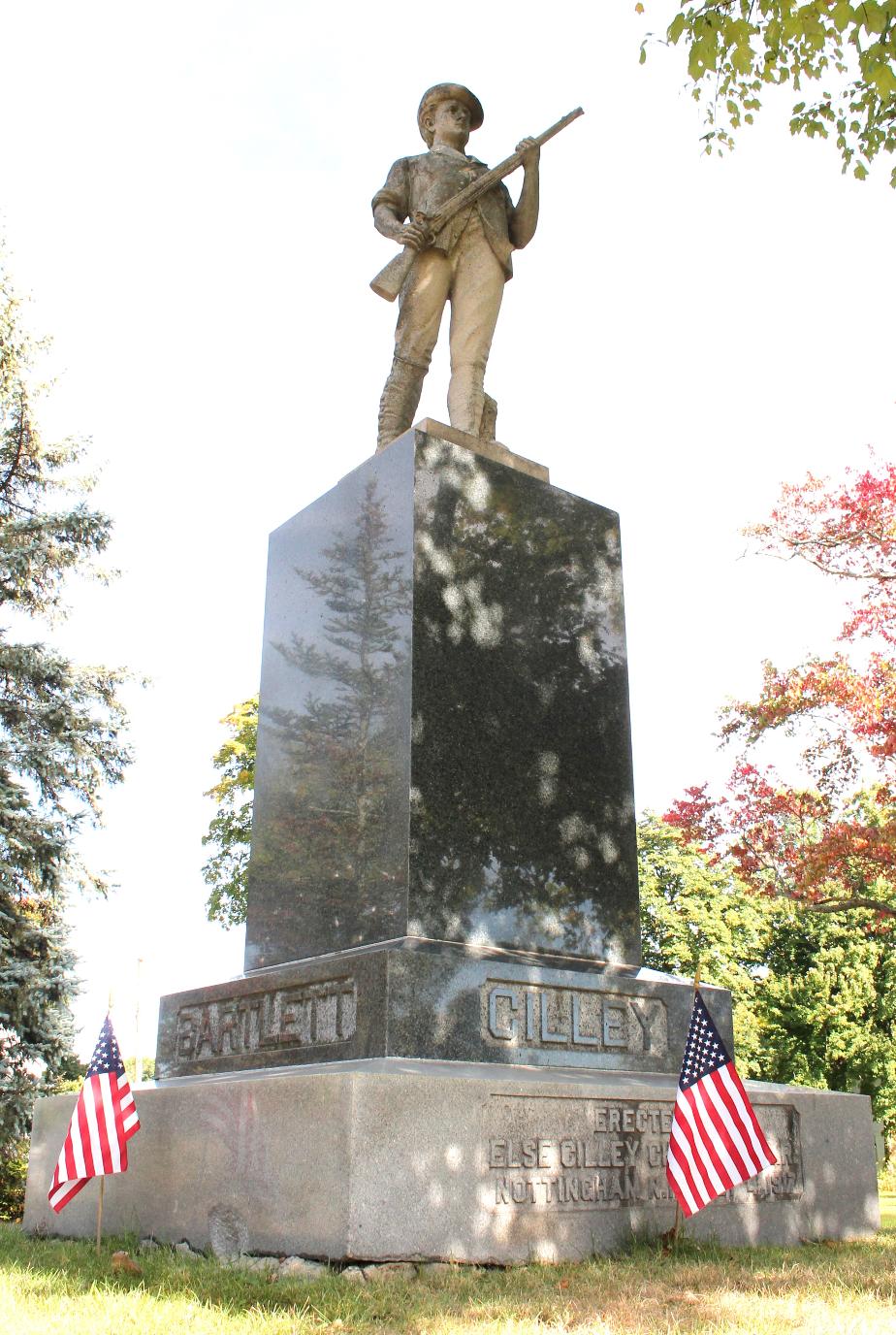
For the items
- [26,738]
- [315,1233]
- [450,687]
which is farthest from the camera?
[26,738]

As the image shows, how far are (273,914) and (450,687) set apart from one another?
5.71 ft

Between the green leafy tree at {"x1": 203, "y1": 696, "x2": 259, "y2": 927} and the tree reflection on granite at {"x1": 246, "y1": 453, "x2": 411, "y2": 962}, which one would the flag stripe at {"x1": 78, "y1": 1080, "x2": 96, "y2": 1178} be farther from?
the green leafy tree at {"x1": 203, "y1": 696, "x2": 259, "y2": 927}

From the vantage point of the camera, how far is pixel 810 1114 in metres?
6.64

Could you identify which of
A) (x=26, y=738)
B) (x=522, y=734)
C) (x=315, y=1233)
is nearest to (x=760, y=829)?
(x=26, y=738)

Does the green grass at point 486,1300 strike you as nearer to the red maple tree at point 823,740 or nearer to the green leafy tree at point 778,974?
the red maple tree at point 823,740

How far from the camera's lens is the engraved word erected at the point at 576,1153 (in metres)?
4.98

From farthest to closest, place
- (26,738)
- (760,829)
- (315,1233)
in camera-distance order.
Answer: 1. (760,829)
2. (26,738)
3. (315,1233)

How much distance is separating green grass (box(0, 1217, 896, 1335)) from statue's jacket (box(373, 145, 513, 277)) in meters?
6.58

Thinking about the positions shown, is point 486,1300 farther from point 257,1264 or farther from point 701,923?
point 701,923

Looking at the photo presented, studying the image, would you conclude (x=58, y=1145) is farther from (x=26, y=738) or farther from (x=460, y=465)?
(x=26, y=738)

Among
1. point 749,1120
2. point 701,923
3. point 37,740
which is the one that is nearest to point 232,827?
point 37,740

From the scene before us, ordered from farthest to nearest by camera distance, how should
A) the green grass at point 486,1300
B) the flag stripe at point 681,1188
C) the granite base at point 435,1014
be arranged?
the granite base at point 435,1014, the flag stripe at point 681,1188, the green grass at point 486,1300

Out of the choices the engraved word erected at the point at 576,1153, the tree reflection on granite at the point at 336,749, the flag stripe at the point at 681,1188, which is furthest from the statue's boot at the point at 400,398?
the flag stripe at the point at 681,1188

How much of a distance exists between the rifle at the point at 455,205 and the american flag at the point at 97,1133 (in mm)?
5627
